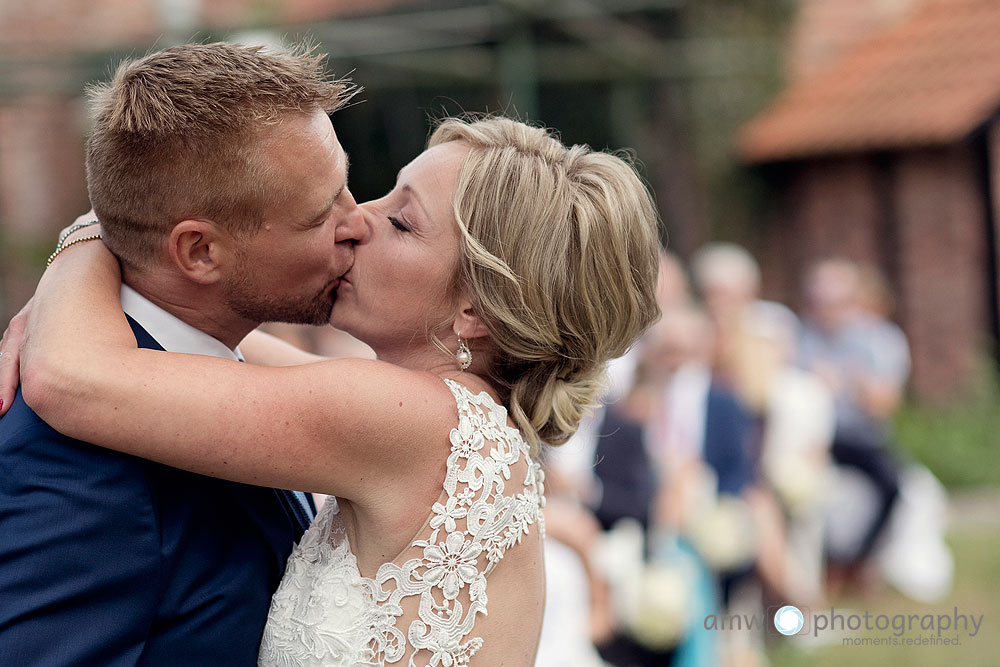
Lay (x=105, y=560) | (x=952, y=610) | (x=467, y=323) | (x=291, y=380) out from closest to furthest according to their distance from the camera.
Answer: (x=105, y=560)
(x=291, y=380)
(x=467, y=323)
(x=952, y=610)

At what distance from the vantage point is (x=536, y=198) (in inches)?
88.0

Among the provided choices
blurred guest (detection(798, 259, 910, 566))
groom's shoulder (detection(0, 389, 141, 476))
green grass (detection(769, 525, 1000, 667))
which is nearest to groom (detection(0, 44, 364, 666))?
groom's shoulder (detection(0, 389, 141, 476))

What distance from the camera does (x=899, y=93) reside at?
1350cm

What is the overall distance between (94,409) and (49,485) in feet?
0.52

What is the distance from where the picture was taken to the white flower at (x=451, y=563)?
6.91 ft

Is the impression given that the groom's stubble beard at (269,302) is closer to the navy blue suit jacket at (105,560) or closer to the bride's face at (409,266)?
the bride's face at (409,266)

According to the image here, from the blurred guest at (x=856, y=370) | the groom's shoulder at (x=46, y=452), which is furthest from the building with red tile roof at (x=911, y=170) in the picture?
the groom's shoulder at (x=46, y=452)

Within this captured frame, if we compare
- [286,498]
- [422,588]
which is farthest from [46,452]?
[422,588]

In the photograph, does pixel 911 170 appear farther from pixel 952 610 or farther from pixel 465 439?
pixel 465 439

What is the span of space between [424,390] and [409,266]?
12.4 inches

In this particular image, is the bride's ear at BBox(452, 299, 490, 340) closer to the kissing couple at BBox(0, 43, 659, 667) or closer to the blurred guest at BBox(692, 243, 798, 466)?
the kissing couple at BBox(0, 43, 659, 667)

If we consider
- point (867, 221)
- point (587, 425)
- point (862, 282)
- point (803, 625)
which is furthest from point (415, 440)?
point (867, 221)

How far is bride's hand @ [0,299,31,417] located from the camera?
6.45 feet

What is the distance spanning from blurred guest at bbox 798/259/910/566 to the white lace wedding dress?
6670 mm
